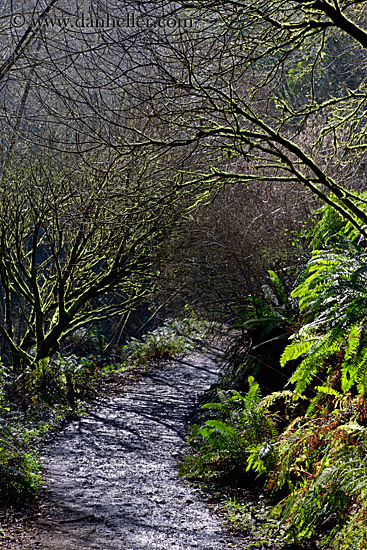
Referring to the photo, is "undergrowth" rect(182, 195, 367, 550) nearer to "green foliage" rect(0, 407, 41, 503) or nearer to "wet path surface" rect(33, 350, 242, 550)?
"wet path surface" rect(33, 350, 242, 550)

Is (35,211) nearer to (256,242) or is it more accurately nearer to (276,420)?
(256,242)

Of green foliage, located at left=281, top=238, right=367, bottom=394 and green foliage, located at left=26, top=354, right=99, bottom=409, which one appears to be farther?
green foliage, located at left=26, top=354, right=99, bottom=409

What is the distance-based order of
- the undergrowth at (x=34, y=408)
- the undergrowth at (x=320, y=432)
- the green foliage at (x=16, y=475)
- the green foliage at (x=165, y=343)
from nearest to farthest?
the undergrowth at (x=320, y=432) → the green foliage at (x=16, y=475) → the undergrowth at (x=34, y=408) → the green foliage at (x=165, y=343)

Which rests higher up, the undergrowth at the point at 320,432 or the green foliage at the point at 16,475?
the undergrowth at the point at 320,432

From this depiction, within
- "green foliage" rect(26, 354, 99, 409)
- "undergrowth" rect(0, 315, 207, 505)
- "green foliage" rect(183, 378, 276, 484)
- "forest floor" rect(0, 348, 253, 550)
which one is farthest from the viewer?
"green foliage" rect(26, 354, 99, 409)

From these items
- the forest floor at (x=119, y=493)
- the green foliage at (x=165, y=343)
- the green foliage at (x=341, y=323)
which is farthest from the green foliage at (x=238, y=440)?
the green foliage at (x=165, y=343)

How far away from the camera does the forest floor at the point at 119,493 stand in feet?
13.8

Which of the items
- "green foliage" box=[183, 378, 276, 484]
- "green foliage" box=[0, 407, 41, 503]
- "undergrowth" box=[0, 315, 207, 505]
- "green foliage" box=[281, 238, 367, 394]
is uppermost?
"green foliage" box=[281, 238, 367, 394]

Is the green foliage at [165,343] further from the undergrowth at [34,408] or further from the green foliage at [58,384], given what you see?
the green foliage at [58,384]

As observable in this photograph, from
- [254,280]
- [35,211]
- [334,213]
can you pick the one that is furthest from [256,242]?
[35,211]

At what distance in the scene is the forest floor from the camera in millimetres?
4207

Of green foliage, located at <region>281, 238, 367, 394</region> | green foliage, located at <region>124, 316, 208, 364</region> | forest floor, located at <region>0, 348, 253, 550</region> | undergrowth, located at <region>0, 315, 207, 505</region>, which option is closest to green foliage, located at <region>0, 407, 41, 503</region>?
undergrowth, located at <region>0, 315, 207, 505</region>

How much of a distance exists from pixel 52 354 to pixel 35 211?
9.70ft

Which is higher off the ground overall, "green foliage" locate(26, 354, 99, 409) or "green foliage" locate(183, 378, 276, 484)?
"green foliage" locate(183, 378, 276, 484)
